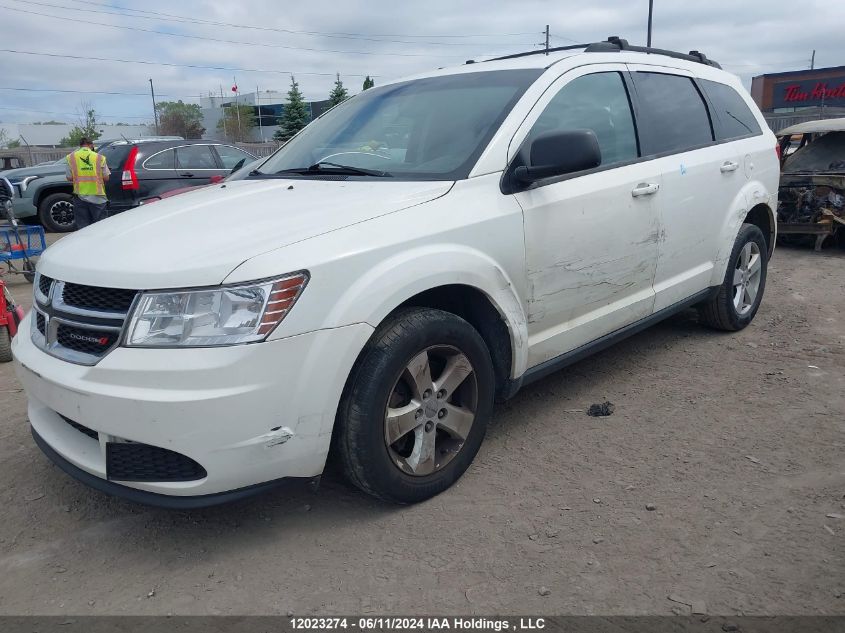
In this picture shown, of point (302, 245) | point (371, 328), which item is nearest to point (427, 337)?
point (371, 328)

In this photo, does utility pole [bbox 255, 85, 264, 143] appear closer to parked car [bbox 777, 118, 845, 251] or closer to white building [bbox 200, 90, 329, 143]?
white building [bbox 200, 90, 329, 143]

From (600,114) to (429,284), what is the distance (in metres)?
1.66

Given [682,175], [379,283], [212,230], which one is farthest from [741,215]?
[212,230]

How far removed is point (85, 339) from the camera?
2545 millimetres

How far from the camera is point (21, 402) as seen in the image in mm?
4230

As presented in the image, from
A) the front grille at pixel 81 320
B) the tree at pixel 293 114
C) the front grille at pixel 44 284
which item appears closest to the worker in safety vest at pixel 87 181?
the front grille at pixel 44 284

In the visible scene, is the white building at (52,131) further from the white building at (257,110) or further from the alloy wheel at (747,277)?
the alloy wheel at (747,277)

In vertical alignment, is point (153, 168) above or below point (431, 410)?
above

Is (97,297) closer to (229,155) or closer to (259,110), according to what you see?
(229,155)

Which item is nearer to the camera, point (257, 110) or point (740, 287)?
point (740, 287)

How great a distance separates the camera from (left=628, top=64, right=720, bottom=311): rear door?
13.2ft

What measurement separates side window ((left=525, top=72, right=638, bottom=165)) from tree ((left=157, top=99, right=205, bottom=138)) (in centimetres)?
7219

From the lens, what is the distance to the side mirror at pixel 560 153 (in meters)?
3.00

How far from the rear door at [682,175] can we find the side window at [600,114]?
0.49ft
